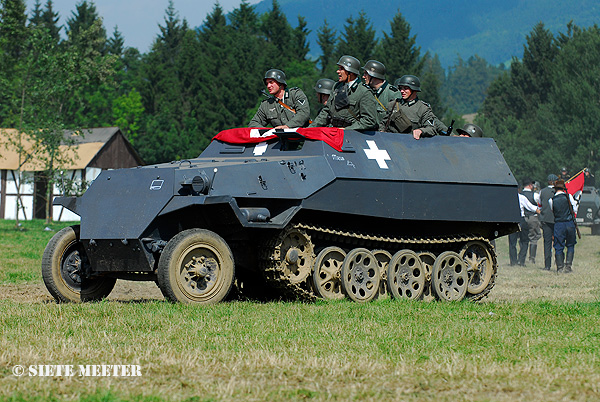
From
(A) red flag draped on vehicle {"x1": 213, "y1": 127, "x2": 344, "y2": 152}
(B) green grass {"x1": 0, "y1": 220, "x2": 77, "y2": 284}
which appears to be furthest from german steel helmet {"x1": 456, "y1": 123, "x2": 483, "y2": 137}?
(B) green grass {"x1": 0, "y1": 220, "x2": 77, "y2": 284}

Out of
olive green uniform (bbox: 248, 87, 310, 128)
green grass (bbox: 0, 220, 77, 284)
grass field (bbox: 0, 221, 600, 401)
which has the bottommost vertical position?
grass field (bbox: 0, 221, 600, 401)

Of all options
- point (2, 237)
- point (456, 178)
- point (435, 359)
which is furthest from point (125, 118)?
point (435, 359)

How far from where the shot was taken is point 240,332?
9031 mm

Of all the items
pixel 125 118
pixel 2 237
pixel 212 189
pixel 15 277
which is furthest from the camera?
pixel 125 118

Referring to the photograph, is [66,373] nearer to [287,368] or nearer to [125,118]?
[287,368]

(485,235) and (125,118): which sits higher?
(125,118)

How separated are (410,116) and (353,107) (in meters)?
1.41

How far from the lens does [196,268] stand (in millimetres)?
11273

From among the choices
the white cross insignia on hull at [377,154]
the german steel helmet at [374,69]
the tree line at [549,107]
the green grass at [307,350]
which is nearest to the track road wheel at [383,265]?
the white cross insignia on hull at [377,154]

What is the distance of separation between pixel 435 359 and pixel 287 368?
1235 millimetres

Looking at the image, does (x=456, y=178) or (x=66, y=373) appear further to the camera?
(x=456, y=178)

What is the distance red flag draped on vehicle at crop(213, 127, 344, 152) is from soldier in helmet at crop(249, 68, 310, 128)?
561 millimetres

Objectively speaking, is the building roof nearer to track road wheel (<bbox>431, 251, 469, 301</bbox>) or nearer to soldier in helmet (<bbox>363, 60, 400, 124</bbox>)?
soldier in helmet (<bbox>363, 60, 400, 124</bbox>)

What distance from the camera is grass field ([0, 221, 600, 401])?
21.6 ft
